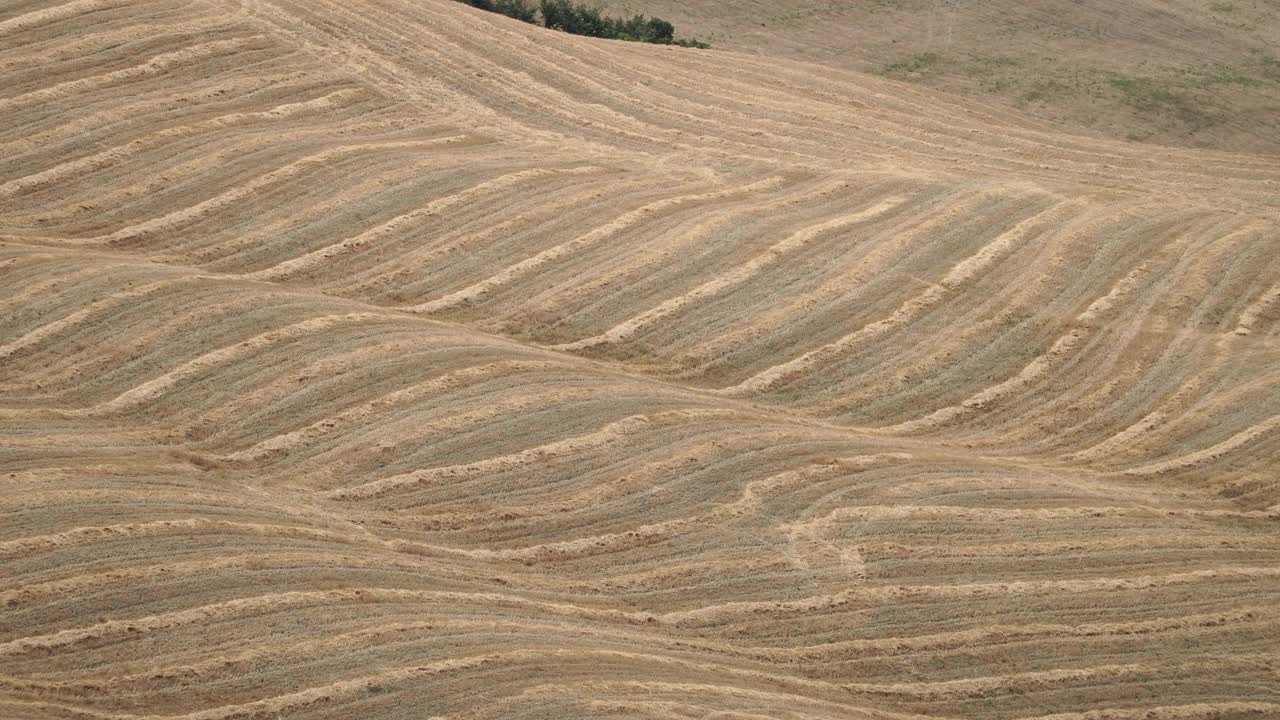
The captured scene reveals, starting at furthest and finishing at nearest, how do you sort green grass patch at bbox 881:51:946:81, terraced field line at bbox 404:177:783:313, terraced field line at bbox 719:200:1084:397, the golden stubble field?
green grass patch at bbox 881:51:946:81 < terraced field line at bbox 404:177:783:313 < terraced field line at bbox 719:200:1084:397 < the golden stubble field

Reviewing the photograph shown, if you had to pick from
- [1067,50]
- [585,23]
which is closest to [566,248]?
[585,23]

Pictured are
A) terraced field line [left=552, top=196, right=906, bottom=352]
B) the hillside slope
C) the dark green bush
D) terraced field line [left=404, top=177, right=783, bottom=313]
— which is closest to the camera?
terraced field line [left=552, top=196, right=906, bottom=352]

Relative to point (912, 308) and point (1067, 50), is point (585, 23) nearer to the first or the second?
point (1067, 50)

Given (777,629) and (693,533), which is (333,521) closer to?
(693,533)

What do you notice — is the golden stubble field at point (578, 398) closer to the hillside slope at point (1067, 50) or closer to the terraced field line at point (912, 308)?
the terraced field line at point (912, 308)

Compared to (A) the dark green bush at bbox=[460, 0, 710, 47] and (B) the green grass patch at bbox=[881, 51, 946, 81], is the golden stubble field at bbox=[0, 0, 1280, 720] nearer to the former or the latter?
(A) the dark green bush at bbox=[460, 0, 710, 47]

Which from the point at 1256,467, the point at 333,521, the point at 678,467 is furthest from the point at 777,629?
the point at 1256,467

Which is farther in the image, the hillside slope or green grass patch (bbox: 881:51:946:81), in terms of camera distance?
green grass patch (bbox: 881:51:946:81)

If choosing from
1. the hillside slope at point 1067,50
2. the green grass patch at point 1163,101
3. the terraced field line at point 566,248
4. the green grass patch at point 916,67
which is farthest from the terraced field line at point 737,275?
the green grass patch at point 1163,101

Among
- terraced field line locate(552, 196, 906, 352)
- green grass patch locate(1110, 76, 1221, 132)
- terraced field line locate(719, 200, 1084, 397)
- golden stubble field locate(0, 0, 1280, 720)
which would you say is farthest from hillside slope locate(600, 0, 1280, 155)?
terraced field line locate(552, 196, 906, 352)
